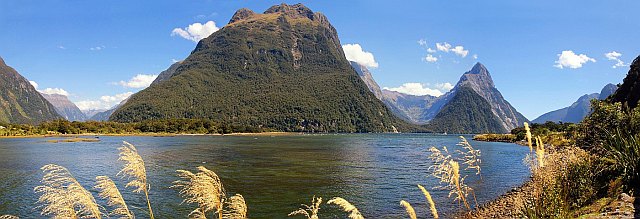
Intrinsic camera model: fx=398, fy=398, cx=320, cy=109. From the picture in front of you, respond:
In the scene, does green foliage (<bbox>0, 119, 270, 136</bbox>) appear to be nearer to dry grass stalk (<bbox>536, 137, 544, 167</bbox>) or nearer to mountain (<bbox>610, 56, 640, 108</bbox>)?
dry grass stalk (<bbox>536, 137, 544, 167</bbox>)

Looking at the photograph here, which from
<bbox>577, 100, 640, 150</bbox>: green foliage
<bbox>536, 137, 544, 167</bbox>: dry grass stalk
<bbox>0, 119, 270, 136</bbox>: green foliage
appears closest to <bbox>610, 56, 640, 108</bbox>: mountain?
Result: <bbox>577, 100, 640, 150</bbox>: green foliage

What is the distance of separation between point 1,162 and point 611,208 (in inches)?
2280

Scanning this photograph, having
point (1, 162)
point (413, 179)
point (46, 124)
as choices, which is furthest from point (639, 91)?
point (46, 124)

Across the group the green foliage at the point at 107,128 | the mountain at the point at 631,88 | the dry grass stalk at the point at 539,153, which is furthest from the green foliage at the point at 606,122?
the green foliage at the point at 107,128

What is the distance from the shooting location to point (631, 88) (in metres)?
89.4

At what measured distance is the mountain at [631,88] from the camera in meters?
85.7

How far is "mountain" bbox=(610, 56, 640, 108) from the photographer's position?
85713 mm

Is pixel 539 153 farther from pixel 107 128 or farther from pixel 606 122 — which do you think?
pixel 107 128

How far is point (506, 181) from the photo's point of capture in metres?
34.8

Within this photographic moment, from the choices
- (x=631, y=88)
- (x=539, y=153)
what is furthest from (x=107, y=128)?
(x=539, y=153)

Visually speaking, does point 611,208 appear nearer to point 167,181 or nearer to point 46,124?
point 167,181

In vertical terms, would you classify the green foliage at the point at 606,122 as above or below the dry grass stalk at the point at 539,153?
above

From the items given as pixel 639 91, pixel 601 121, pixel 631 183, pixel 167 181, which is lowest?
pixel 167 181

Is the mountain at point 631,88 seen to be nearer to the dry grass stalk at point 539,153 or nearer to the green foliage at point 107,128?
the dry grass stalk at point 539,153
